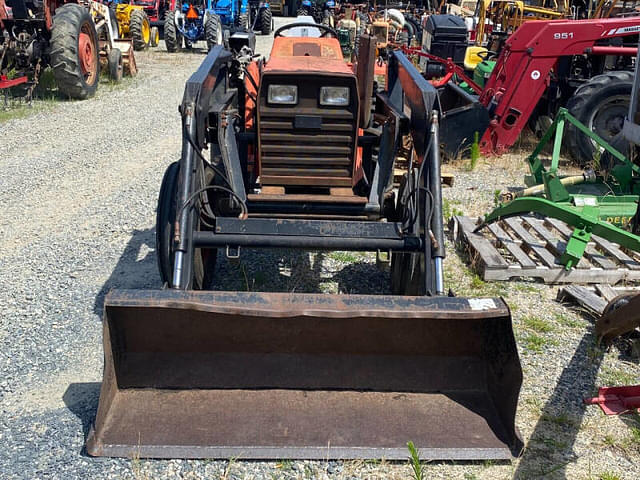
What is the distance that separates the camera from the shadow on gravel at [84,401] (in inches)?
125

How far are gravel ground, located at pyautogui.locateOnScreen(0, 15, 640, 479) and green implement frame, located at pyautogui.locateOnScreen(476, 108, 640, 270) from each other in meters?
0.47

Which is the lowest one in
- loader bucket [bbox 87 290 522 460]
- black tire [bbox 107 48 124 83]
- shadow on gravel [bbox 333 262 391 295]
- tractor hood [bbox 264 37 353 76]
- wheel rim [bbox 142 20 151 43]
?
shadow on gravel [bbox 333 262 391 295]

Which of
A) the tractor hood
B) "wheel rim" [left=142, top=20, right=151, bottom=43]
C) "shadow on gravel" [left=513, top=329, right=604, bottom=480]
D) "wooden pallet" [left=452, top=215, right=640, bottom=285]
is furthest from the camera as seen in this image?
"wheel rim" [left=142, top=20, right=151, bottom=43]

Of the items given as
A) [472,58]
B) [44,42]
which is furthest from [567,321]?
[44,42]

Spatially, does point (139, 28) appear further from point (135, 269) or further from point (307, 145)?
point (307, 145)

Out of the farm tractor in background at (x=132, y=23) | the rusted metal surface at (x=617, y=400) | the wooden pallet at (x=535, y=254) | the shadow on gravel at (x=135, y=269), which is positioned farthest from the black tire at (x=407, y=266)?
the farm tractor in background at (x=132, y=23)

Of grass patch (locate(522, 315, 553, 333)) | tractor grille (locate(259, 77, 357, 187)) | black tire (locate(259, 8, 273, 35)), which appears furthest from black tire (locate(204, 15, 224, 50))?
grass patch (locate(522, 315, 553, 333))

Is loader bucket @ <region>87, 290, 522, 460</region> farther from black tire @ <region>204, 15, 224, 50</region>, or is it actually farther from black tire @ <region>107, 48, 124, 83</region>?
black tire @ <region>204, 15, 224, 50</region>

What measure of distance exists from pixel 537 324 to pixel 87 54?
9736 millimetres

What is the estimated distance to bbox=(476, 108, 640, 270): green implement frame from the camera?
183 inches

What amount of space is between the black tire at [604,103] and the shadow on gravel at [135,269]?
16.6 ft

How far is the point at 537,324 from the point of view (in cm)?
431

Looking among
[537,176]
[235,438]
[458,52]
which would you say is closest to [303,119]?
[235,438]

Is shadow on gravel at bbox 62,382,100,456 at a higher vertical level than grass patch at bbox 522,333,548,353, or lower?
higher
